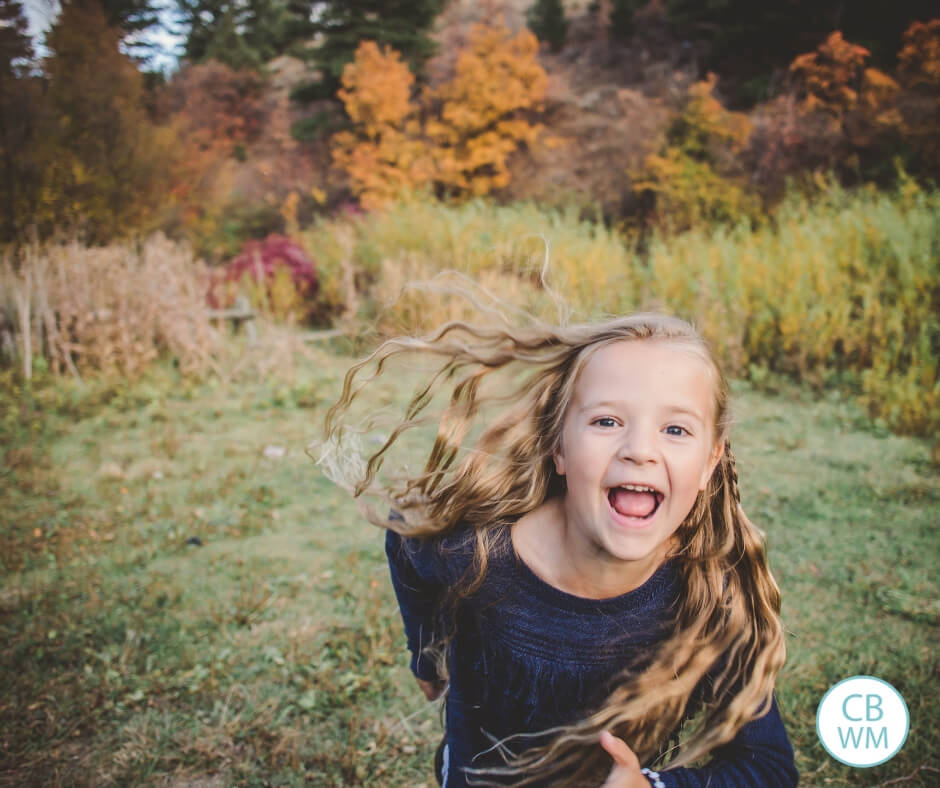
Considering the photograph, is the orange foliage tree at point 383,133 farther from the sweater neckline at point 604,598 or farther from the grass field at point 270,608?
the sweater neckline at point 604,598

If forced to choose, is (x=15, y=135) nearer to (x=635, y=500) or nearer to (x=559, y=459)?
(x=559, y=459)

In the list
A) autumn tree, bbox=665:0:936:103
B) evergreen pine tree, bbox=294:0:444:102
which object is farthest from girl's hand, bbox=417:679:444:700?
evergreen pine tree, bbox=294:0:444:102

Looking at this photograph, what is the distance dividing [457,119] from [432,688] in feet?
58.5

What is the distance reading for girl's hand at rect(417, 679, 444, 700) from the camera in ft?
5.82

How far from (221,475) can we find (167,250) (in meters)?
4.13

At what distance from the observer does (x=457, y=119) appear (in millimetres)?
17734

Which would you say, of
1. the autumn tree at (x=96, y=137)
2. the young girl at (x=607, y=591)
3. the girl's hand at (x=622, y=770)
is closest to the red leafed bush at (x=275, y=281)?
the autumn tree at (x=96, y=137)

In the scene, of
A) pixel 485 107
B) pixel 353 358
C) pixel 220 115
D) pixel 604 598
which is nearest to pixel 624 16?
pixel 485 107

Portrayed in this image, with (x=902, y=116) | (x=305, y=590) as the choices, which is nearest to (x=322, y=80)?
(x=902, y=116)

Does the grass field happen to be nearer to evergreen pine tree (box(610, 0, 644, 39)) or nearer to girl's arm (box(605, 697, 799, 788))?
girl's arm (box(605, 697, 799, 788))

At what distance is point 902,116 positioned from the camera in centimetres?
1159

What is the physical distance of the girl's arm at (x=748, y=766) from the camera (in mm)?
1203

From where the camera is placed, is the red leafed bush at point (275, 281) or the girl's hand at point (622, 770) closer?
the girl's hand at point (622, 770)

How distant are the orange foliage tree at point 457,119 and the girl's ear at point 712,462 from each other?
1658cm
